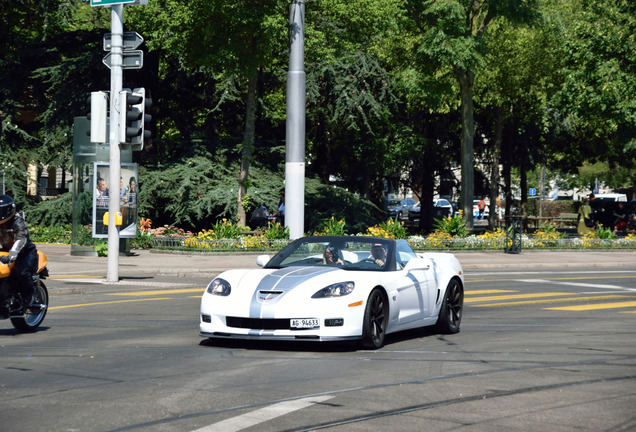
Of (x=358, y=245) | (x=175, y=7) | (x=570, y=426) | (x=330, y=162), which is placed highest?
(x=175, y=7)

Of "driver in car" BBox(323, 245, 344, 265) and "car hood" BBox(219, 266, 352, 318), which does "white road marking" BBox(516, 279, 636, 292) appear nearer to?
"driver in car" BBox(323, 245, 344, 265)

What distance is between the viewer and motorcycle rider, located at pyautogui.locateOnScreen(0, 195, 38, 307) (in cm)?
1092

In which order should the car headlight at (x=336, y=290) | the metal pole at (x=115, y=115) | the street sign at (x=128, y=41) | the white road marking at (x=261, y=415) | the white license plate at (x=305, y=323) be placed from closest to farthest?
the white road marking at (x=261, y=415), the white license plate at (x=305, y=323), the car headlight at (x=336, y=290), the metal pole at (x=115, y=115), the street sign at (x=128, y=41)

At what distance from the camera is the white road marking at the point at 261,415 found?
20.0 feet

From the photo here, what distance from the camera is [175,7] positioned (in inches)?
1150

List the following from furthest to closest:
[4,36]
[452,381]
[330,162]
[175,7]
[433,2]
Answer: [330,162]
[4,36]
[433,2]
[175,7]
[452,381]

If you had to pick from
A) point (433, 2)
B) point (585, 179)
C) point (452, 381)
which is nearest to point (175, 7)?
point (433, 2)

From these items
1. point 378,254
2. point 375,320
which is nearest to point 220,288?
point 375,320

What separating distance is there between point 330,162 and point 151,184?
1222 cm

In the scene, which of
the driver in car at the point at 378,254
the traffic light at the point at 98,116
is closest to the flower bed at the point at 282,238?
the traffic light at the point at 98,116

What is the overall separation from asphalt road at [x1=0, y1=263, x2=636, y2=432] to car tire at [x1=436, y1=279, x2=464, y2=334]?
0.21 metres

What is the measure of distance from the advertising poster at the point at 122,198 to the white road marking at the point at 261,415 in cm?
1620

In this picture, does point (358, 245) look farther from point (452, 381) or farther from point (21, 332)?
point (21, 332)

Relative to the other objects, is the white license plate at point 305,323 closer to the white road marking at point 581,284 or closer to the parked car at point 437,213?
the white road marking at point 581,284
